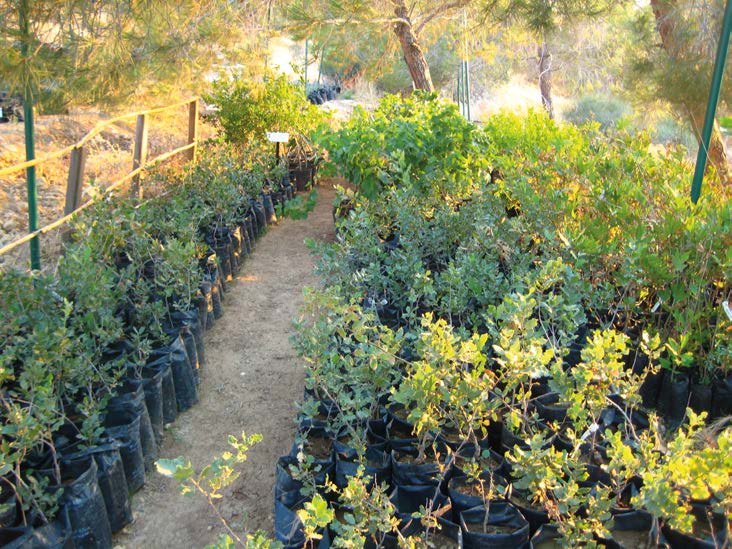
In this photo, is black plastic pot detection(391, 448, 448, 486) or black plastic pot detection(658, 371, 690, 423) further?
black plastic pot detection(658, 371, 690, 423)

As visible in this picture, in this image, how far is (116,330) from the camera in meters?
3.06

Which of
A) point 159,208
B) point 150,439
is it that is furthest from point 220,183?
point 150,439

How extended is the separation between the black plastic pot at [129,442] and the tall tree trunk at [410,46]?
6396mm

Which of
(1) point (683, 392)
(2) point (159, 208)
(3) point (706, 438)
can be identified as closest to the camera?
(3) point (706, 438)

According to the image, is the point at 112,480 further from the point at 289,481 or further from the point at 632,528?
the point at 632,528

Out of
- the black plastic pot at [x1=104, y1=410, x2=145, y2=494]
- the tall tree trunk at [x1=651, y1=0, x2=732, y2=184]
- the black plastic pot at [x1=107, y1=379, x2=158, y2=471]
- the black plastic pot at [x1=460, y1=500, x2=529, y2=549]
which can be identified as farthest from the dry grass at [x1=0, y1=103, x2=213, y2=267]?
the tall tree trunk at [x1=651, y1=0, x2=732, y2=184]

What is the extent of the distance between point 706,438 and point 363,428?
1.24 meters

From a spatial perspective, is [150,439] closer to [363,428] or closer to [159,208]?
[363,428]

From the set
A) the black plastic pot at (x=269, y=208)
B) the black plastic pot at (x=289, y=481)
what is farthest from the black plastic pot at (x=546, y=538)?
the black plastic pot at (x=269, y=208)

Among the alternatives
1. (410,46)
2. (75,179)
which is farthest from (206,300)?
(410,46)

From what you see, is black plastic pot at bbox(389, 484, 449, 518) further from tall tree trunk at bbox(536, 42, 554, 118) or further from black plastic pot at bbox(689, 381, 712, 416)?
tall tree trunk at bbox(536, 42, 554, 118)

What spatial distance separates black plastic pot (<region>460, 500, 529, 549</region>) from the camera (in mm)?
1990

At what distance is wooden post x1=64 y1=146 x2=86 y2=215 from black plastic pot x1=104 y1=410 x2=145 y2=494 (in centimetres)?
220

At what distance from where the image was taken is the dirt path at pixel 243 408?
2.63m
